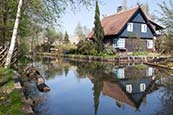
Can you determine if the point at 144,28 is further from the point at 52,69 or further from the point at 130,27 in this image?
the point at 52,69

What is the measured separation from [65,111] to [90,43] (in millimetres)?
42035

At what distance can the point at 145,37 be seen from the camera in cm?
5600

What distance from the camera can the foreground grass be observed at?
7975 mm

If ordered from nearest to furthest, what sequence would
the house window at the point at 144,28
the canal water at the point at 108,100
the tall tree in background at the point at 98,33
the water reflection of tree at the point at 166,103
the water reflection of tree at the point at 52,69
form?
1. the water reflection of tree at the point at 166,103
2. the canal water at the point at 108,100
3. the water reflection of tree at the point at 52,69
4. the tall tree in background at the point at 98,33
5. the house window at the point at 144,28

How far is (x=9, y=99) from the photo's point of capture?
946 cm

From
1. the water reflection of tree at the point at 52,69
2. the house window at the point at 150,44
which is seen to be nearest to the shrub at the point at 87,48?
the house window at the point at 150,44

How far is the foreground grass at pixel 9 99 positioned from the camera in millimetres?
7975

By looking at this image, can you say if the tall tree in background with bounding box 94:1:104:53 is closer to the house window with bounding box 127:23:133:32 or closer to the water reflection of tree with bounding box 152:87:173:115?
the house window with bounding box 127:23:133:32

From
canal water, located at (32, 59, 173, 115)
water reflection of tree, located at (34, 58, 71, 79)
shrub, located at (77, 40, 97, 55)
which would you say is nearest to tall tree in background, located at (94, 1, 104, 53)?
shrub, located at (77, 40, 97, 55)

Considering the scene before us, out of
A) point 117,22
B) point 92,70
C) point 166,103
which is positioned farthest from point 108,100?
point 117,22

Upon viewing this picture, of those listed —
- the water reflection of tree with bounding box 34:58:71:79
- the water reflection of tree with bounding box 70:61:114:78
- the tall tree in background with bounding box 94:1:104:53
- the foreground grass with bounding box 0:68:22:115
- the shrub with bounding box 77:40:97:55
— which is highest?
the tall tree in background with bounding box 94:1:104:53

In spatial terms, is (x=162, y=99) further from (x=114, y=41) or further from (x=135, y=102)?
(x=114, y=41)

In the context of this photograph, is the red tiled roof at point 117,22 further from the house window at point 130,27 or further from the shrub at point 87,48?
the shrub at point 87,48

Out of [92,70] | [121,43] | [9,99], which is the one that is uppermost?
[121,43]
